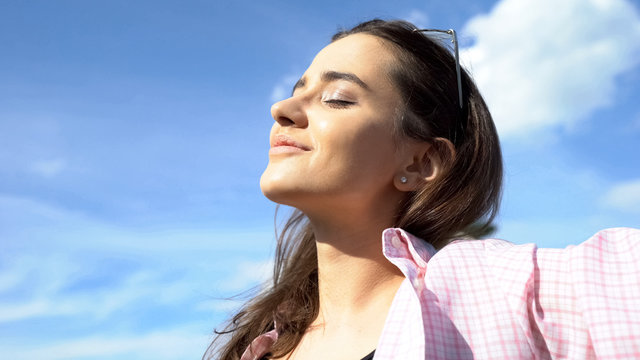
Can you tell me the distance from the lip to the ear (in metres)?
0.50

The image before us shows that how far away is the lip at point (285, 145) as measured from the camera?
2.71m

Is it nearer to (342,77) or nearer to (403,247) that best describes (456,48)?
(342,77)

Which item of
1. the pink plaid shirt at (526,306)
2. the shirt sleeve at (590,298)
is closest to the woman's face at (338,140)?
the pink plaid shirt at (526,306)

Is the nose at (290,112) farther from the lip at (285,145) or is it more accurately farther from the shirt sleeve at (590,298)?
the shirt sleeve at (590,298)

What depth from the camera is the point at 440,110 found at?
9.91 ft

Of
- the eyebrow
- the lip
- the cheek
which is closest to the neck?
the cheek

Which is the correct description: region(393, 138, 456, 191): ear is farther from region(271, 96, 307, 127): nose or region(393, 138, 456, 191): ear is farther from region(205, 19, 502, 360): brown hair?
region(271, 96, 307, 127): nose

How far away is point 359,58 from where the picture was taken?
2.95 meters

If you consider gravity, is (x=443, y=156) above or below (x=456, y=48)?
below

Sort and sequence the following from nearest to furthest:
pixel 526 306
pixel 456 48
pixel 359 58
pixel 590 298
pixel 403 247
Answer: pixel 590 298
pixel 526 306
pixel 403 247
pixel 359 58
pixel 456 48

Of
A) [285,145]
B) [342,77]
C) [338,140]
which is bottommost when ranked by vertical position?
[338,140]

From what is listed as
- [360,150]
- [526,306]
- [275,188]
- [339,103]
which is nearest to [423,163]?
[360,150]

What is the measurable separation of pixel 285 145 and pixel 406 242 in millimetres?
730

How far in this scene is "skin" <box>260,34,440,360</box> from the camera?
8.68 ft
